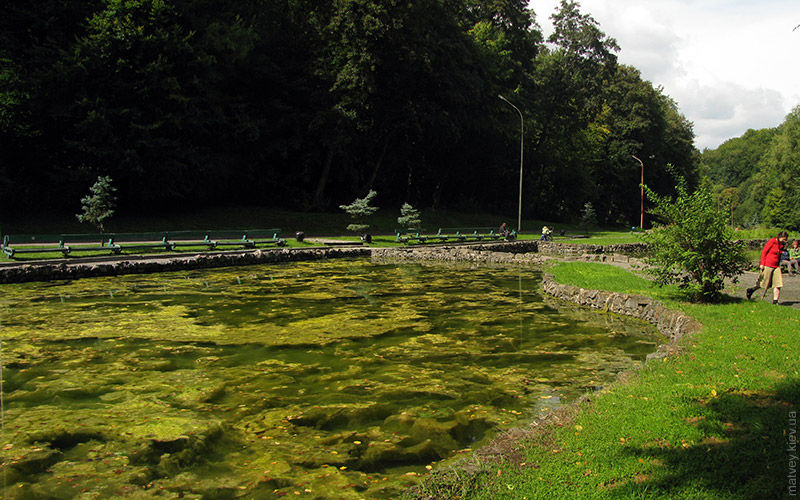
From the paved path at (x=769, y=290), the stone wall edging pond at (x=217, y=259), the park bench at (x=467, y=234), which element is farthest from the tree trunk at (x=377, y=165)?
the paved path at (x=769, y=290)

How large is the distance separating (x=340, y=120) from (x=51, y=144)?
1945 centimetres

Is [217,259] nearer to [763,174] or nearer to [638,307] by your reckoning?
[638,307]

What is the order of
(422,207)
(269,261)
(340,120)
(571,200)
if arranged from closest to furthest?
(269,261), (340,120), (422,207), (571,200)

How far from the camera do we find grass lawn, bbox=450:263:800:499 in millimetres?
4492

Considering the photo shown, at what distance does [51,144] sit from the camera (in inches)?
1366

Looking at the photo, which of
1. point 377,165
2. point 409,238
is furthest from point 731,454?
point 377,165

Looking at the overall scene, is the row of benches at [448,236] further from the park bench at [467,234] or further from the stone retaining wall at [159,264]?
the stone retaining wall at [159,264]

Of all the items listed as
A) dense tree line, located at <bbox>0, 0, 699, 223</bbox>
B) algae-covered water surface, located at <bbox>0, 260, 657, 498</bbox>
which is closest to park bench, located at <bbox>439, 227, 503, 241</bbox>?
dense tree line, located at <bbox>0, 0, 699, 223</bbox>

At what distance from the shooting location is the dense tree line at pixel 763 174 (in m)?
68.2

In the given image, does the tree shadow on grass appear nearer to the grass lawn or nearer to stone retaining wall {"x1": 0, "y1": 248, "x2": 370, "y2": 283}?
the grass lawn

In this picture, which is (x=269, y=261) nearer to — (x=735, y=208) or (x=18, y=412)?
(x=18, y=412)

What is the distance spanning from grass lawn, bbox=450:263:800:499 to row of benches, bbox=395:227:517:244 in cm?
2592

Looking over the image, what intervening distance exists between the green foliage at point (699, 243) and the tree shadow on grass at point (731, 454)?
23.5 feet

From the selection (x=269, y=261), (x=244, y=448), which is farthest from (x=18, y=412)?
(x=269, y=261)
